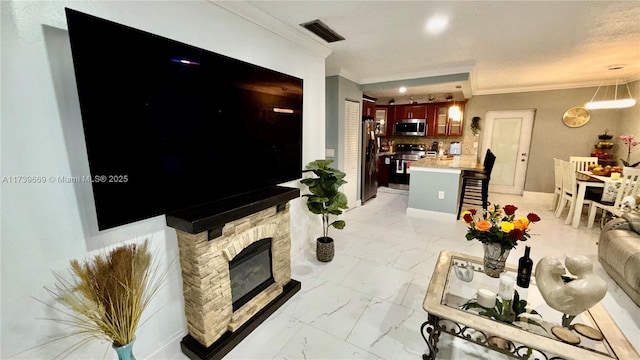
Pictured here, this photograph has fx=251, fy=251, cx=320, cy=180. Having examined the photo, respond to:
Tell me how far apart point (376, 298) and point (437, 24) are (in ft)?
8.24

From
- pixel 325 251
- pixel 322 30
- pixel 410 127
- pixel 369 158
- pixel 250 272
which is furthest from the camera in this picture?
pixel 410 127

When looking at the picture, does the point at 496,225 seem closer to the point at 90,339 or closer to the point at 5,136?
the point at 90,339

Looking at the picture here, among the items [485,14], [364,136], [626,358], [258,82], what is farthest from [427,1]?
[364,136]

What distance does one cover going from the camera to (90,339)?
1.26 metres

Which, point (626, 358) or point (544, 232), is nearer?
point (626, 358)

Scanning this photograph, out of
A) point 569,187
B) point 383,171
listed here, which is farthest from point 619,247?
point 383,171

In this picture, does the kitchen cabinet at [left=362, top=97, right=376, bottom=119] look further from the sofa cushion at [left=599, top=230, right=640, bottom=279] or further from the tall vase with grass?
the tall vase with grass

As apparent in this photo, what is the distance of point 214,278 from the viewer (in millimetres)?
1565

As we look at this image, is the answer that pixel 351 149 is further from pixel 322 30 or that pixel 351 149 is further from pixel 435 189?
pixel 322 30

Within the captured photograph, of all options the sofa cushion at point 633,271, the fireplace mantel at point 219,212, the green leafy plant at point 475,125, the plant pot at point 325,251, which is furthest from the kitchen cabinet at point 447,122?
the fireplace mantel at point 219,212

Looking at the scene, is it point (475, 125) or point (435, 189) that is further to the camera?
point (475, 125)

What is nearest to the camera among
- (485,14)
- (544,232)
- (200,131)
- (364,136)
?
(200,131)

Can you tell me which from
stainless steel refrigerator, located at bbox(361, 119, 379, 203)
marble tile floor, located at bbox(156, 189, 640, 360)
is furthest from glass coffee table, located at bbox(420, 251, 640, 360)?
stainless steel refrigerator, located at bbox(361, 119, 379, 203)

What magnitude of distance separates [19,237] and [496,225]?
8.10 feet
